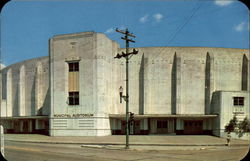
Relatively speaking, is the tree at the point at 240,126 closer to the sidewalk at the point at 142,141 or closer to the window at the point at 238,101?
the sidewalk at the point at 142,141

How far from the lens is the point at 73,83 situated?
35.5 meters

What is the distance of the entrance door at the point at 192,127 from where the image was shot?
128 feet

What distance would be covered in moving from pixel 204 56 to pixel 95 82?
745 inches

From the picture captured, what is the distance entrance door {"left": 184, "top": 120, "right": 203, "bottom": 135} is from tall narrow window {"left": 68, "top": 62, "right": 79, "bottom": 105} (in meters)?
18.5

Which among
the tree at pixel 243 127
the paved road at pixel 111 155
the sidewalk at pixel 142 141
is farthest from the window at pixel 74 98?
the tree at pixel 243 127

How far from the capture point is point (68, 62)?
35.8 meters

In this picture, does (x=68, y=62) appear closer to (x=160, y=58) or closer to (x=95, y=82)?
(x=95, y=82)

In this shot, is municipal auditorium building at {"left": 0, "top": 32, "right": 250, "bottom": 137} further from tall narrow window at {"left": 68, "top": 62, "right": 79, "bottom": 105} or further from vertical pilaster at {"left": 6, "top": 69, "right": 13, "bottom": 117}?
vertical pilaster at {"left": 6, "top": 69, "right": 13, "bottom": 117}

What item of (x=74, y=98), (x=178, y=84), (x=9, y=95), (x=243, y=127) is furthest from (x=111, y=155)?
(x=9, y=95)

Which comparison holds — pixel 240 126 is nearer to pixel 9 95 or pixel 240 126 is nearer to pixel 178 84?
pixel 178 84

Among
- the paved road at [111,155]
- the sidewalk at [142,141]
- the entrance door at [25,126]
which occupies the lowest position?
the entrance door at [25,126]

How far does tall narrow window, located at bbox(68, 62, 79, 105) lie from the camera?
3512cm

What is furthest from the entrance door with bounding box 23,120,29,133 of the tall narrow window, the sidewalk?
the tall narrow window

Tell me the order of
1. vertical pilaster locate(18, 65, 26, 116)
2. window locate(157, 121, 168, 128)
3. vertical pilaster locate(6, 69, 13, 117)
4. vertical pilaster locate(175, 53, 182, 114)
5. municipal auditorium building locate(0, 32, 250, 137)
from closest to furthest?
municipal auditorium building locate(0, 32, 250, 137), vertical pilaster locate(175, 53, 182, 114), window locate(157, 121, 168, 128), vertical pilaster locate(18, 65, 26, 116), vertical pilaster locate(6, 69, 13, 117)
